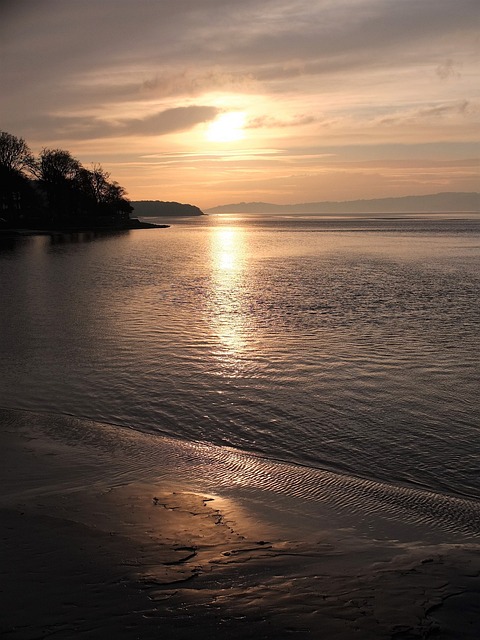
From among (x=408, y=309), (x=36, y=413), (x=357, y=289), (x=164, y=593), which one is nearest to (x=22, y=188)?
(x=357, y=289)

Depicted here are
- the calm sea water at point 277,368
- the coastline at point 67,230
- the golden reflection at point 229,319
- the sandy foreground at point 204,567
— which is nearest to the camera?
the sandy foreground at point 204,567

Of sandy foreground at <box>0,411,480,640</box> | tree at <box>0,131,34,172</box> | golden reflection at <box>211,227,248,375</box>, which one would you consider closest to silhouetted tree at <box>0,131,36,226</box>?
tree at <box>0,131,34,172</box>

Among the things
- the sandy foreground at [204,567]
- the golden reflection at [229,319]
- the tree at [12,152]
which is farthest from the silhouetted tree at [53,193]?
the sandy foreground at [204,567]

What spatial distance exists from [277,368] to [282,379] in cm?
113

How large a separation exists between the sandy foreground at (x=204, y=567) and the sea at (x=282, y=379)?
3.68 feet

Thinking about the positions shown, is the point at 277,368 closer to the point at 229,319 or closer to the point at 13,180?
the point at 229,319

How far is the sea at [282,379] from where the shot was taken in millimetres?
9078

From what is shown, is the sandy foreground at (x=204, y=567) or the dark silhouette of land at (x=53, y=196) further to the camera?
the dark silhouette of land at (x=53, y=196)

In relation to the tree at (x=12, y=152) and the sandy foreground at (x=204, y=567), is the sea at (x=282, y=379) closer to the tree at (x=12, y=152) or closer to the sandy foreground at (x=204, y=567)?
the sandy foreground at (x=204, y=567)

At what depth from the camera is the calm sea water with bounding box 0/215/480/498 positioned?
1019 centimetres

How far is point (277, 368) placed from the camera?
50.5ft

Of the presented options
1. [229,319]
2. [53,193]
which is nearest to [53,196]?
[53,193]

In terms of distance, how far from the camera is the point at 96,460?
29.4 feet

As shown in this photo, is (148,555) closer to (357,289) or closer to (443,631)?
(443,631)
